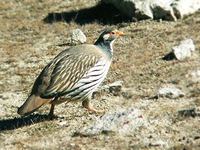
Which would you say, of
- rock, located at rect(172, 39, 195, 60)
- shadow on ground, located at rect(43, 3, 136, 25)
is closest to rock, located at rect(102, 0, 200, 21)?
shadow on ground, located at rect(43, 3, 136, 25)

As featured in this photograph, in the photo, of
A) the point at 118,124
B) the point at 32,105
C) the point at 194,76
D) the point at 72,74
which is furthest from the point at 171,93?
the point at 32,105

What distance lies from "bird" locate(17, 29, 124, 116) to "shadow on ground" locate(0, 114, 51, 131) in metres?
0.29

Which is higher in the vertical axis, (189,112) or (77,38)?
(189,112)

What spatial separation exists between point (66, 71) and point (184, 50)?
499cm

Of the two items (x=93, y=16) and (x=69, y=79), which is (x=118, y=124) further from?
(x=93, y=16)

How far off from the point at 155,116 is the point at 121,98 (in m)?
1.95

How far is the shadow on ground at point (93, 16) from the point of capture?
23.8 metres

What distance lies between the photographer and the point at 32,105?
14258 mm

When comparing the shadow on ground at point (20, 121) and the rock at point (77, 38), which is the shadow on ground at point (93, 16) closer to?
the rock at point (77, 38)

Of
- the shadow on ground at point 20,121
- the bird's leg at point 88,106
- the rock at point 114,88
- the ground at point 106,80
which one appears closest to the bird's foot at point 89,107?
the bird's leg at point 88,106

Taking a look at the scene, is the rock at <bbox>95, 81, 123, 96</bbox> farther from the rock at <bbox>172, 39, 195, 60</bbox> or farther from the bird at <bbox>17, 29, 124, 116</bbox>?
the rock at <bbox>172, 39, 195, 60</bbox>

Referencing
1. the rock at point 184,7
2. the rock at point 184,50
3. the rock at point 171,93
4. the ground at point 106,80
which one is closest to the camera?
the ground at point 106,80

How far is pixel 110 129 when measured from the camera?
13.8 meters

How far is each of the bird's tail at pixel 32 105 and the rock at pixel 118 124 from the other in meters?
1.04
